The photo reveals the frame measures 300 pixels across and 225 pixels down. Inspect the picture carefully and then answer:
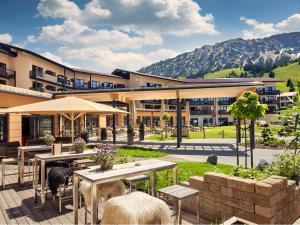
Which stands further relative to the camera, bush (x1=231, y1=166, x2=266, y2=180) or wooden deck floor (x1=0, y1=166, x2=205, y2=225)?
bush (x1=231, y1=166, x2=266, y2=180)

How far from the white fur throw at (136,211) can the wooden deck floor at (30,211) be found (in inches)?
73.6

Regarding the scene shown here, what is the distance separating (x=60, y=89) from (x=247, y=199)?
41.3 metres

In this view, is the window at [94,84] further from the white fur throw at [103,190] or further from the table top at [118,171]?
the white fur throw at [103,190]

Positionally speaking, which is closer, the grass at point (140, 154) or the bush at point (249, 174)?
the bush at point (249, 174)

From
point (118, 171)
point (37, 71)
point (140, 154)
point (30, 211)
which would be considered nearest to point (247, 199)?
point (118, 171)

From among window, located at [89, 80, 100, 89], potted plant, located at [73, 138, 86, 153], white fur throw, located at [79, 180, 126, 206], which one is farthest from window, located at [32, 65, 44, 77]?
white fur throw, located at [79, 180, 126, 206]

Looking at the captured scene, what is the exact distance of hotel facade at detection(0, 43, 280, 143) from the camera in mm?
17359

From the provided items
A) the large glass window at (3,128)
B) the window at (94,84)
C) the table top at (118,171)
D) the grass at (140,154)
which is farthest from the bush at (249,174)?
the window at (94,84)

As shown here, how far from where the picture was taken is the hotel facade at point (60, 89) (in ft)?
57.0

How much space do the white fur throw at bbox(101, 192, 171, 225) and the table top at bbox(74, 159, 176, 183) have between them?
0.87m

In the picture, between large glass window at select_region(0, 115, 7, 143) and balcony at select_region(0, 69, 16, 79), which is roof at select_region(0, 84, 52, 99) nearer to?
large glass window at select_region(0, 115, 7, 143)

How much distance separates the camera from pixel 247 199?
16.2 ft

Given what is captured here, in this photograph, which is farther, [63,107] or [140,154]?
[140,154]

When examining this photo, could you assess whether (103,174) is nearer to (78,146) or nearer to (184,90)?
(78,146)
